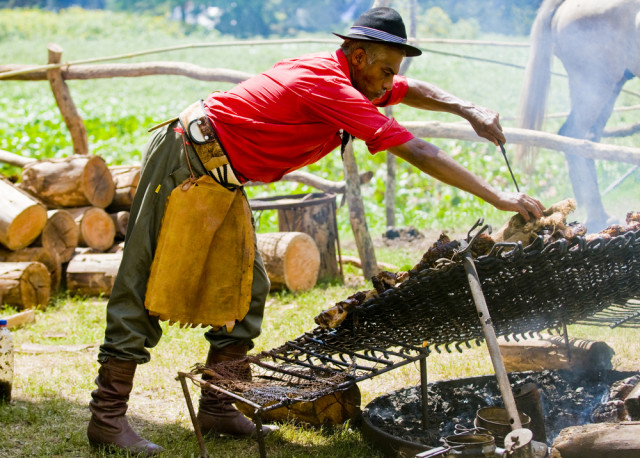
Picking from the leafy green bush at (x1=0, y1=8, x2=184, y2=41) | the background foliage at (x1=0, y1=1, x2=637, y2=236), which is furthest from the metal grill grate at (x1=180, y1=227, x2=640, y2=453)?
the leafy green bush at (x1=0, y1=8, x2=184, y2=41)

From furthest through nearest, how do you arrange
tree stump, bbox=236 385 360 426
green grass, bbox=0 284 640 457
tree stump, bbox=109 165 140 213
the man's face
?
tree stump, bbox=109 165 140 213 < tree stump, bbox=236 385 360 426 < green grass, bbox=0 284 640 457 < the man's face

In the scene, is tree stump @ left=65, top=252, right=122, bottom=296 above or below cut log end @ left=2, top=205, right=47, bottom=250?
below

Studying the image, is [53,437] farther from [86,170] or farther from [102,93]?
[102,93]

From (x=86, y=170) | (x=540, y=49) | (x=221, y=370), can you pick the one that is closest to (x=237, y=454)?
(x=221, y=370)

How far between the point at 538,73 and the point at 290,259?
3.93m

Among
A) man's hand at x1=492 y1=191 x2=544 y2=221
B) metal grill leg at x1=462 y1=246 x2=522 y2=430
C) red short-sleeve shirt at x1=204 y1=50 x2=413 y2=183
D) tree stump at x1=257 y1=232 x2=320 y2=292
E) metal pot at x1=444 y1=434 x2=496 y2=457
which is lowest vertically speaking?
tree stump at x1=257 y1=232 x2=320 y2=292

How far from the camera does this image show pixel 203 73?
7.71 metres

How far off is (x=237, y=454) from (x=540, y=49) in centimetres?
663

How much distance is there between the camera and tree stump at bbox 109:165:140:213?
7.58 metres

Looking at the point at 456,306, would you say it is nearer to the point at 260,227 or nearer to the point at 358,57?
the point at 358,57

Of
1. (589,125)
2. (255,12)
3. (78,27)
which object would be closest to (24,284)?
(589,125)

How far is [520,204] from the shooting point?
283 cm

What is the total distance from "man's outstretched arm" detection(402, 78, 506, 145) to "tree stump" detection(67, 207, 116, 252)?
463 centimetres

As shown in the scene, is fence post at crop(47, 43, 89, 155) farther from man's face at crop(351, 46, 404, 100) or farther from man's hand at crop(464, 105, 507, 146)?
man's hand at crop(464, 105, 507, 146)
